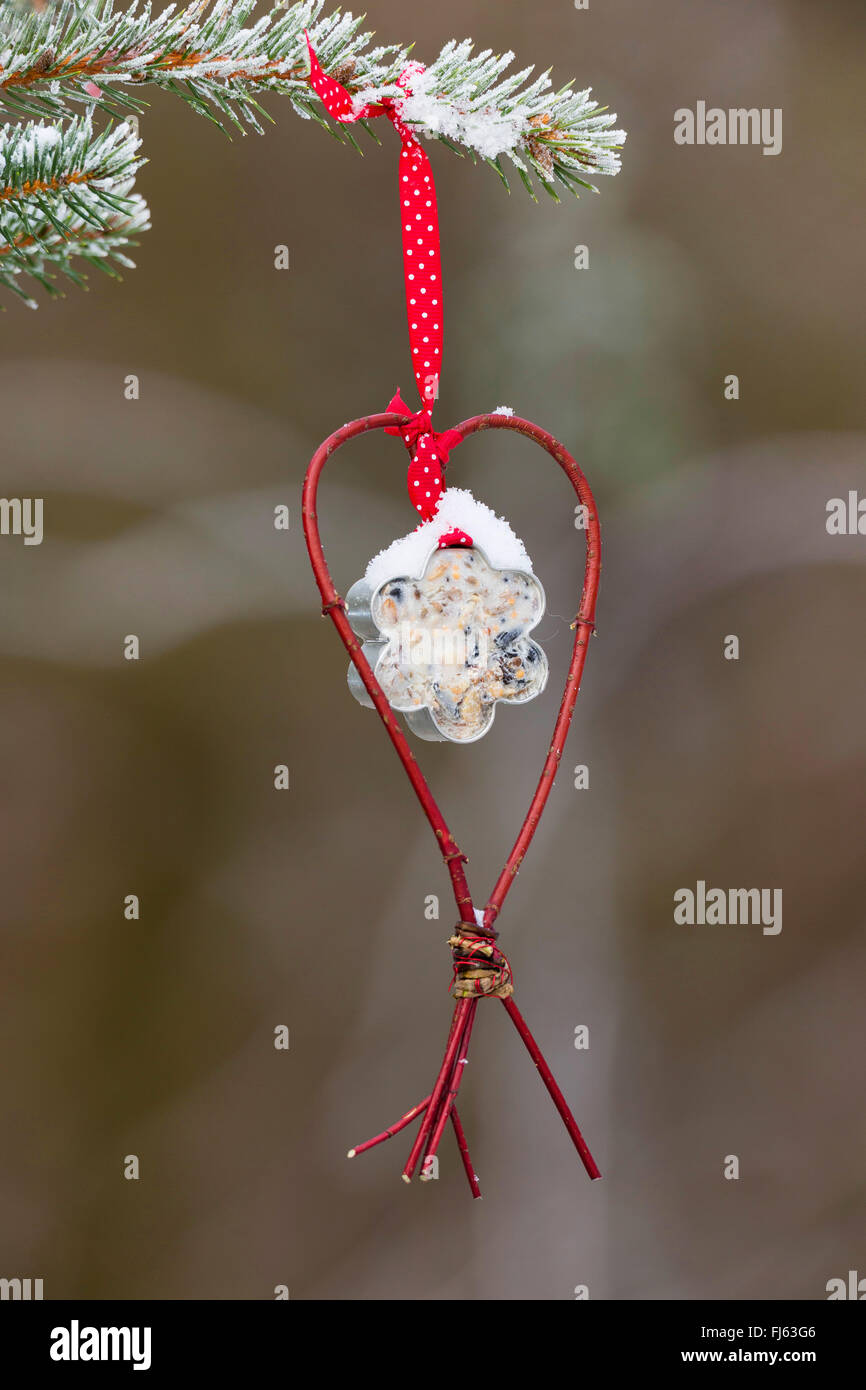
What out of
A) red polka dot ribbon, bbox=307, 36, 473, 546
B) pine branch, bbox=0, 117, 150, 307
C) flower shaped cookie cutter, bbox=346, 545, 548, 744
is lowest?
flower shaped cookie cutter, bbox=346, 545, 548, 744

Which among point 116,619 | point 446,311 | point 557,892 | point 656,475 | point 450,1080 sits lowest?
point 450,1080

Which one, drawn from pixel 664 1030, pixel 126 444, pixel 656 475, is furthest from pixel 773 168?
pixel 664 1030

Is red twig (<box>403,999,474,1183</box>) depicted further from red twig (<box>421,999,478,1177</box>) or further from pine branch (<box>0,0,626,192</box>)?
pine branch (<box>0,0,626,192</box>)

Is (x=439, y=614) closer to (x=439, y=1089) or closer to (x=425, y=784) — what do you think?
(x=425, y=784)

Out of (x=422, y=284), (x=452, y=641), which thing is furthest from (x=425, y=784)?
(x=422, y=284)

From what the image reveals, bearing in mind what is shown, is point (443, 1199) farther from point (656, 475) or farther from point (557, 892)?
point (656, 475)

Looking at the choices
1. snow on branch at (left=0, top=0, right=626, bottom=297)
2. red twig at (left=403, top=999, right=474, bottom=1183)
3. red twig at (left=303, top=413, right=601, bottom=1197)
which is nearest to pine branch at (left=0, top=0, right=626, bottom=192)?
snow on branch at (left=0, top=0, right=626, bottom=297)

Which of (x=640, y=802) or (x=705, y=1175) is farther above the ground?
(x=640, y=802)

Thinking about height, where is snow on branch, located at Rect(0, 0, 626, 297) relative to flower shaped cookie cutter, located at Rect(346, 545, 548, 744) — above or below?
above
